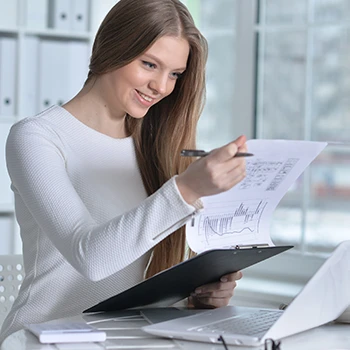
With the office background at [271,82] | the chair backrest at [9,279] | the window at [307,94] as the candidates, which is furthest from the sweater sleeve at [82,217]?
the window at [307,94]

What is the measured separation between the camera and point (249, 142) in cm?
133

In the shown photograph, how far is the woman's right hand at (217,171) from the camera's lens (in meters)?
1.32

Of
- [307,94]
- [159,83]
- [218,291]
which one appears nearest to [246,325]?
[218,291]

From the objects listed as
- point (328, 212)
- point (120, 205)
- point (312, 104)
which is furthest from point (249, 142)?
point (328, 212)

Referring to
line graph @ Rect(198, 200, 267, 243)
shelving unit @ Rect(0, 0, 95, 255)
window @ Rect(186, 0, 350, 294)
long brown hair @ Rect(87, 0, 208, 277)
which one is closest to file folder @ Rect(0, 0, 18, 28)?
shelving unit @ Rect(0, 0, 95, 255)

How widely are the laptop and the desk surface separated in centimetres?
2

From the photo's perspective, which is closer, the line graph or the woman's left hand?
the line graph

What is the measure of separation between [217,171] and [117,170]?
62 centimetres

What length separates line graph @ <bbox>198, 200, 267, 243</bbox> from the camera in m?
1.46

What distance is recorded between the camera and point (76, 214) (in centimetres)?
147

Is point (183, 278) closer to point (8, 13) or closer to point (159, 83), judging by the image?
point (159, 83)

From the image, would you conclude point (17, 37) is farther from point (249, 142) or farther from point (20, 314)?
point (249, 142)

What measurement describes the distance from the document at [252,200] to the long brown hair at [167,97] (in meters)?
0.41

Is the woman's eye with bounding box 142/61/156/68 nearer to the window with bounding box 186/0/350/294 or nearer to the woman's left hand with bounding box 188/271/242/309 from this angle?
the woman's left hand with bounding box 188/271/242/309
